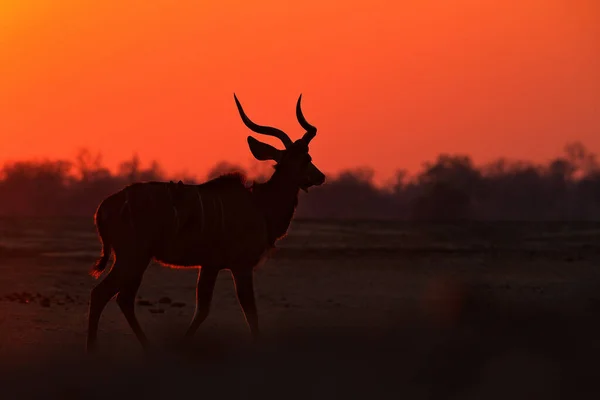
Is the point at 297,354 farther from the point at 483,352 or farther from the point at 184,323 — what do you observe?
the point at 184,323

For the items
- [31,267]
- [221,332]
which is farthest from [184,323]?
[31,267]

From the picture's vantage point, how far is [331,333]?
16016 mm

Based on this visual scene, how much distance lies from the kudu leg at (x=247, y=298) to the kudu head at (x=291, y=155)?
1554 millimetres

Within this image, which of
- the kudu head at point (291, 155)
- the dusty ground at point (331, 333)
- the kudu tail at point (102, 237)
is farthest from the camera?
the kudu head at point (291, 155)

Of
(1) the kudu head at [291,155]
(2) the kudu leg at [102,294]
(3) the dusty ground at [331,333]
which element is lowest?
(3) the dusty ground at [331,333]

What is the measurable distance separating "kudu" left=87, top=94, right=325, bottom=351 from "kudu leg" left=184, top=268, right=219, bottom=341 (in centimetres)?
1

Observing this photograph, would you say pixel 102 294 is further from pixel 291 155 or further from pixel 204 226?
pixel 291 155

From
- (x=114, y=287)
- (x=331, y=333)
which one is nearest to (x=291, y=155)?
(x=331, y=333)

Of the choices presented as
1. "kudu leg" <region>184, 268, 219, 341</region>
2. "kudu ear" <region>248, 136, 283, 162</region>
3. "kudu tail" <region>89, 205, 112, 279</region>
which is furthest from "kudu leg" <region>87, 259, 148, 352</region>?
"kudu ear" <region>248, 136, 283, 162</region>

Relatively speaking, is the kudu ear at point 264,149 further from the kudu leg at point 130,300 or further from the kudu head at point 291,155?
the kudu leg at point 130,300

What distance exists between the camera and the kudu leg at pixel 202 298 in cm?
1505

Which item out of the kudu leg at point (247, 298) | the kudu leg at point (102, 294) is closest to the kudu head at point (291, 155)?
the kudu leg at point (247, 298)

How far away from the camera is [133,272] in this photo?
1390cm

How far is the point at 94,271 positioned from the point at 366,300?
9.35 metres
